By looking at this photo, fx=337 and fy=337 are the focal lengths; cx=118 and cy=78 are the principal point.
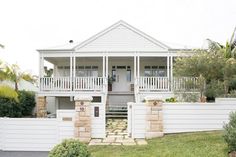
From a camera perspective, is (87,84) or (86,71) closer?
(87,84)

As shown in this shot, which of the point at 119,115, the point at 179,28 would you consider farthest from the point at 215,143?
the point at 179,28

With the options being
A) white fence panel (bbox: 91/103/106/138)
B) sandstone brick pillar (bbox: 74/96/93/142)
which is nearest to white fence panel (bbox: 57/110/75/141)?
sandstone brick pillar (bbox: 74/96/93/142)

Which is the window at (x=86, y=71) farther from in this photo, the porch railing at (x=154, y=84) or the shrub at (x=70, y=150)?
the shrub at (x=70, y=150)

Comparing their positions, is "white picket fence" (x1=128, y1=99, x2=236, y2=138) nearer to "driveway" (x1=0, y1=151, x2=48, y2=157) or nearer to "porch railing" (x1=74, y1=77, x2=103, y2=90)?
"driveway" (x1=0, y1=151, x2=48, y2=157)

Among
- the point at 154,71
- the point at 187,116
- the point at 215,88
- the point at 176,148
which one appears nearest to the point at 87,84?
the point at 154,71

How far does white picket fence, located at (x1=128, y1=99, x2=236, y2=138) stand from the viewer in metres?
12.6

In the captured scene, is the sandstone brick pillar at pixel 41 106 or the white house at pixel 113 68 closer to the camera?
the white house at pixel 113 68

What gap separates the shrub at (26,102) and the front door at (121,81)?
20.2 feet

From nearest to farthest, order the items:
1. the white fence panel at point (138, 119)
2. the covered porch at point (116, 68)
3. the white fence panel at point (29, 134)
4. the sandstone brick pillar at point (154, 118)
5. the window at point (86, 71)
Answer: the sandstone brick pillar at point (154, 118) → the white fence panel at point (138, 119) → the white fence panel at point (29, 134) → the covered porch at point (116, 68) → the window at point (86, 71)

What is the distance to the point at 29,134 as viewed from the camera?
42.9 feet

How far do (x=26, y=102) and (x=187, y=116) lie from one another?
12.0m

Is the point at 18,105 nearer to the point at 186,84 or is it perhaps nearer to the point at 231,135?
the point at 186,84

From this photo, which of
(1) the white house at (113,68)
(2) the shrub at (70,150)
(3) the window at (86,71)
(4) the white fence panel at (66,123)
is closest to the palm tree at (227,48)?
(1) the white house at (113,68)

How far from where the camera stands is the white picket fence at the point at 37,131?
12.7m
